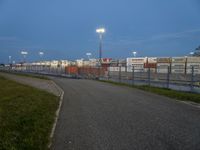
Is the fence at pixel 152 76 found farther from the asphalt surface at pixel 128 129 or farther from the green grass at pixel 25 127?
the green grass at pixel 25 127

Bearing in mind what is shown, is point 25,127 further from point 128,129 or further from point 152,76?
point 152,76

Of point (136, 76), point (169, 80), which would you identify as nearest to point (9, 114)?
point (169, 80)

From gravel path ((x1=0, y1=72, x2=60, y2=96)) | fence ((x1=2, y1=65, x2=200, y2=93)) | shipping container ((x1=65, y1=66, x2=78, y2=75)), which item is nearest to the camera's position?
fence ((x1=2, y1=65, x2=200, y2=93))

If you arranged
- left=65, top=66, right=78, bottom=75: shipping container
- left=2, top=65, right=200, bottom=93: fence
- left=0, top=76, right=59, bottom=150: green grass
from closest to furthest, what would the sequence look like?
left=0, top=76, right=59, bottom=150: green grass
left=2, top=65, right=200, bottom=93: fence
left=65, top=66, right=78, bottom=75: shipping container

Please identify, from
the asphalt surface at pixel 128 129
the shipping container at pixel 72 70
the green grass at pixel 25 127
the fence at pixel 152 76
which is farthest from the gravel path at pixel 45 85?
the shipping container at pixel 72 70

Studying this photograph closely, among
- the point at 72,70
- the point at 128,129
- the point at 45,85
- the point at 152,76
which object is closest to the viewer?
the point at 128,129

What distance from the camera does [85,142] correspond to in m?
5.68

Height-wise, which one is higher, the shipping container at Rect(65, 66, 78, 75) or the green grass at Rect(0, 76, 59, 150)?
the shipping container at Rect(65, 66, 78, 75)

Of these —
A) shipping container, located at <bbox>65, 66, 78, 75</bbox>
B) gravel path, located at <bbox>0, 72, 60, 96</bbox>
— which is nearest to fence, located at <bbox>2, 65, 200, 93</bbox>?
shipping container, located at <bbox>65, 66, 78, 75</bbox>

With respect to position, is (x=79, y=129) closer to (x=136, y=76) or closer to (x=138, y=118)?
(x=138, y=118)

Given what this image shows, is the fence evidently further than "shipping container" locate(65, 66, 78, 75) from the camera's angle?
No

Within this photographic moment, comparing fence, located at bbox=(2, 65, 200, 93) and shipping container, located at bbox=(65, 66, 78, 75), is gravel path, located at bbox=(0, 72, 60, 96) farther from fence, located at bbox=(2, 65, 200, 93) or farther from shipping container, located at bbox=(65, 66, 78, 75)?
shipping container, located at bbox=(65, 66, 78, 75)

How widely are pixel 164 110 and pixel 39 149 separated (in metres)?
6.04

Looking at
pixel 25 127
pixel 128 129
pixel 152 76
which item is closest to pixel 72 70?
pixel 152 76
